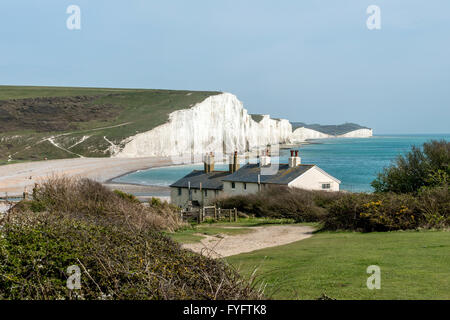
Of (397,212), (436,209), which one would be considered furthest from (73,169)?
(436,209)

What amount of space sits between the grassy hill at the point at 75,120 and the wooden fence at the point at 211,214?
7799 cm

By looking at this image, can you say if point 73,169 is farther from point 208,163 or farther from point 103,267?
point 103,267

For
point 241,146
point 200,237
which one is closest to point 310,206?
point 200,237

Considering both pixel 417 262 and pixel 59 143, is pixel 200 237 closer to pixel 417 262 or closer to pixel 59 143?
pixel 417 262

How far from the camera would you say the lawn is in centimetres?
900

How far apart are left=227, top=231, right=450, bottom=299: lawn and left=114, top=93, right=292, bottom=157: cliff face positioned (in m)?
102

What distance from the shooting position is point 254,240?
2284cm

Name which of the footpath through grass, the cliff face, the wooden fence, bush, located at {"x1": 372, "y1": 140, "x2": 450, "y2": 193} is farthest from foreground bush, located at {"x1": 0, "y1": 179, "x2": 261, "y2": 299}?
the cliff face

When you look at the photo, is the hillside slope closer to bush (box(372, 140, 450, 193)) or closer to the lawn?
bush (box(372, 140, 450, 193))
